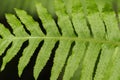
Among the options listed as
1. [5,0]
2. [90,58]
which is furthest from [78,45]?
[5,0]

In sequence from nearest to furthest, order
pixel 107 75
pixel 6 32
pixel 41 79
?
pixel 107 75 → pixel 6 32 → pixel 41 79

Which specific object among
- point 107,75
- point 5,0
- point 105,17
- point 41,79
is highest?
point 105,17

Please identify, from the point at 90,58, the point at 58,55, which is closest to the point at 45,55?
the point at 58,55

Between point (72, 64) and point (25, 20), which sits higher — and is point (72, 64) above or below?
below

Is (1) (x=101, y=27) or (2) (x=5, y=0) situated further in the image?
(2) (x=5, y=0)

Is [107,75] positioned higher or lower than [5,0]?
higher

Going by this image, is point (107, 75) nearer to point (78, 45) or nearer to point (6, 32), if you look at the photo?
point (78, 45)

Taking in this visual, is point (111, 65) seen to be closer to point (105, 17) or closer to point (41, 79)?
point (105, 17)

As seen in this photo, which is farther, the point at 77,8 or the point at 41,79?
the point at 41,79

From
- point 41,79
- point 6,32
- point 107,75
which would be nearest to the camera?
point 107,75
